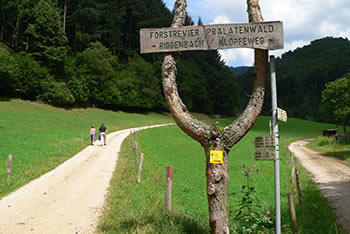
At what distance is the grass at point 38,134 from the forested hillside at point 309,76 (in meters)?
95.1

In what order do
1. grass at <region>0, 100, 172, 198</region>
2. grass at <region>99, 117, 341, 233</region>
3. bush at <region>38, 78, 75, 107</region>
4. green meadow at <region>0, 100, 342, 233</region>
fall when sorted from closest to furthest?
grass at <region>99, 117, 341, 233</region>, green meadow at <region>0, 100, 342, 233</region>, grass at <region>0, 100, 172, 198</region>, bush at <region>38, 78, 75, 107</region>

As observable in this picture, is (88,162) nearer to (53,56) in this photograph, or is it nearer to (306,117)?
(53,56)

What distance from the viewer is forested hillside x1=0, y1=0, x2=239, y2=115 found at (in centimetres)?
4816

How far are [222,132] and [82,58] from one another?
6357 centimetres

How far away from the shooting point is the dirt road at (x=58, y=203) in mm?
7117

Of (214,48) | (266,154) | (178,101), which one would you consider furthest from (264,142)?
(214,48)

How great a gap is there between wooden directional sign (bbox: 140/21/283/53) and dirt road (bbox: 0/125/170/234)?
4653 millimetres

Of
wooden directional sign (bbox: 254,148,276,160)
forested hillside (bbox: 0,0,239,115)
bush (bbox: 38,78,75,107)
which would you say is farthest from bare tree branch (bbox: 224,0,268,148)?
bush (bbox: 38,78,75,107)

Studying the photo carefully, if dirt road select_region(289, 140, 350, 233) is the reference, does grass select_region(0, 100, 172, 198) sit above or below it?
above

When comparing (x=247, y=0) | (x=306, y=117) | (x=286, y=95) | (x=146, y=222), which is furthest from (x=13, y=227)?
(x=286, y=95)

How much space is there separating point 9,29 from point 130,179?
60.9 metres

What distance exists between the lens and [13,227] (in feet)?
23.1

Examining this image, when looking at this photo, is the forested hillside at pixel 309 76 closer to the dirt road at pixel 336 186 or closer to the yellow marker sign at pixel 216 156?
the dirt road at pixel 336 186

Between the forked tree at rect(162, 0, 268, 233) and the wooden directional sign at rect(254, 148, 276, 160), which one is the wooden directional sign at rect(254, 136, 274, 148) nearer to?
the wooden directional sign at rect(254, 148, 276, 160)
